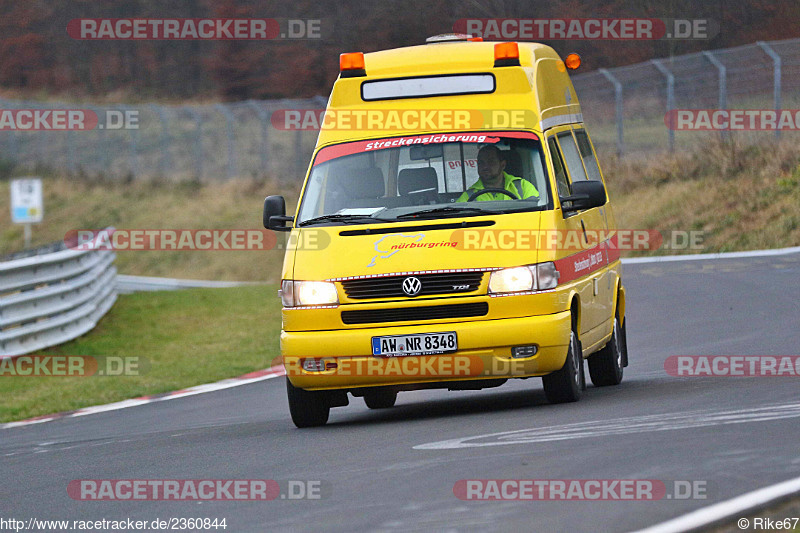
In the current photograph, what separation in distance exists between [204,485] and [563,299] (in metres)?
3.13

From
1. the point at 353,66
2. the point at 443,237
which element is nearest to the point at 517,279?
the point at 443,237

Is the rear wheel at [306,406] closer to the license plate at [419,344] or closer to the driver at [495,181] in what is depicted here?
the license plate at [419,344]

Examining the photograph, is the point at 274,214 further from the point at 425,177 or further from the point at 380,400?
the point at 380,400

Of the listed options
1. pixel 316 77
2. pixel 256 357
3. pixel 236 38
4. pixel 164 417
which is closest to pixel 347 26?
pixel 316 77

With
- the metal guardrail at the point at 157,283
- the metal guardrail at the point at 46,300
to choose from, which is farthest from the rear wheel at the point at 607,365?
the metal guardrail at the point at 157,283

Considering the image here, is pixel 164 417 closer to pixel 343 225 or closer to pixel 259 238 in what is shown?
pixel 343 225

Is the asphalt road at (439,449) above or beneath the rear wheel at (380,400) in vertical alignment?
above

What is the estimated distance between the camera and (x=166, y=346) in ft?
65.7

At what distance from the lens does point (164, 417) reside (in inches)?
489

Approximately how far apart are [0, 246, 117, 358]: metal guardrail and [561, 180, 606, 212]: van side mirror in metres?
9.47

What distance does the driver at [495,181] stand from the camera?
10.0m

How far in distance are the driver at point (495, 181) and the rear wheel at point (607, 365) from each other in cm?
213

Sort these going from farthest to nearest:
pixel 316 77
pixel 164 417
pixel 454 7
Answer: pixel 316 77, pixel 454 7, pixel 164 417

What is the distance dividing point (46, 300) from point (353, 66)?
10.2 m
